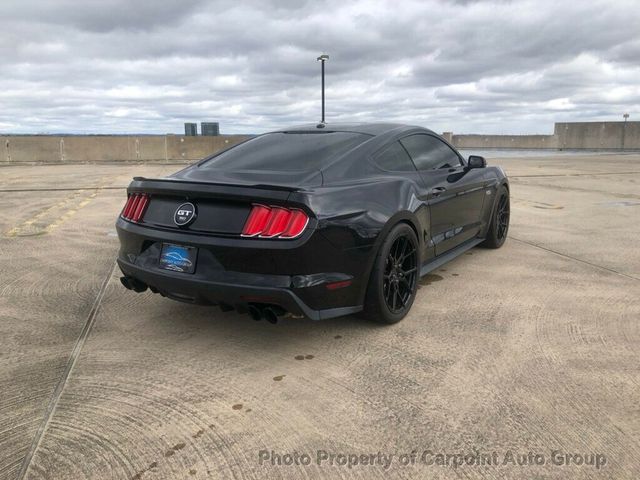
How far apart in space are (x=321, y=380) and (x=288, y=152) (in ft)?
5.62

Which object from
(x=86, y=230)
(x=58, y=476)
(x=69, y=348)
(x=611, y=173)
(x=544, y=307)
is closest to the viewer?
(x=58, y=476)

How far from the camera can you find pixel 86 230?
7.01 m

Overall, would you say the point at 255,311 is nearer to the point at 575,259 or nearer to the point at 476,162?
the point at 476,162

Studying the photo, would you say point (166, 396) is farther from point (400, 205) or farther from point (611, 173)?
point (611, 173)

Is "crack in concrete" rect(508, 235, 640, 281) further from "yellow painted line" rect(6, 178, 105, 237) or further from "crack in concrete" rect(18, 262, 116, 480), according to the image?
"yellow painted line" rect(6, 178, 105, 237)

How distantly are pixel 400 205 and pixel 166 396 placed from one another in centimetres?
192

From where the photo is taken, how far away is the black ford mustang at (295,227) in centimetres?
295

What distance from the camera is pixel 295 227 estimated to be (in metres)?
2.93

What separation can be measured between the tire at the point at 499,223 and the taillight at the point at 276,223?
3346mm

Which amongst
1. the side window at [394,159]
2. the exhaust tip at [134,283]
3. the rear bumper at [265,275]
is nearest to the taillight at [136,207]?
the rear bumper at [265,275]

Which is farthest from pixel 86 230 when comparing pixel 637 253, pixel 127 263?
pixel 637 253

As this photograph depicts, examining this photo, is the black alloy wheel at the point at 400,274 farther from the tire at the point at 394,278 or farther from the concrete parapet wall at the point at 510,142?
the concrete parapet wall at the point at 510,142

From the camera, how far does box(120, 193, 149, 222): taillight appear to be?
345 centimetres

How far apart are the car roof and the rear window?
0.10 meters
